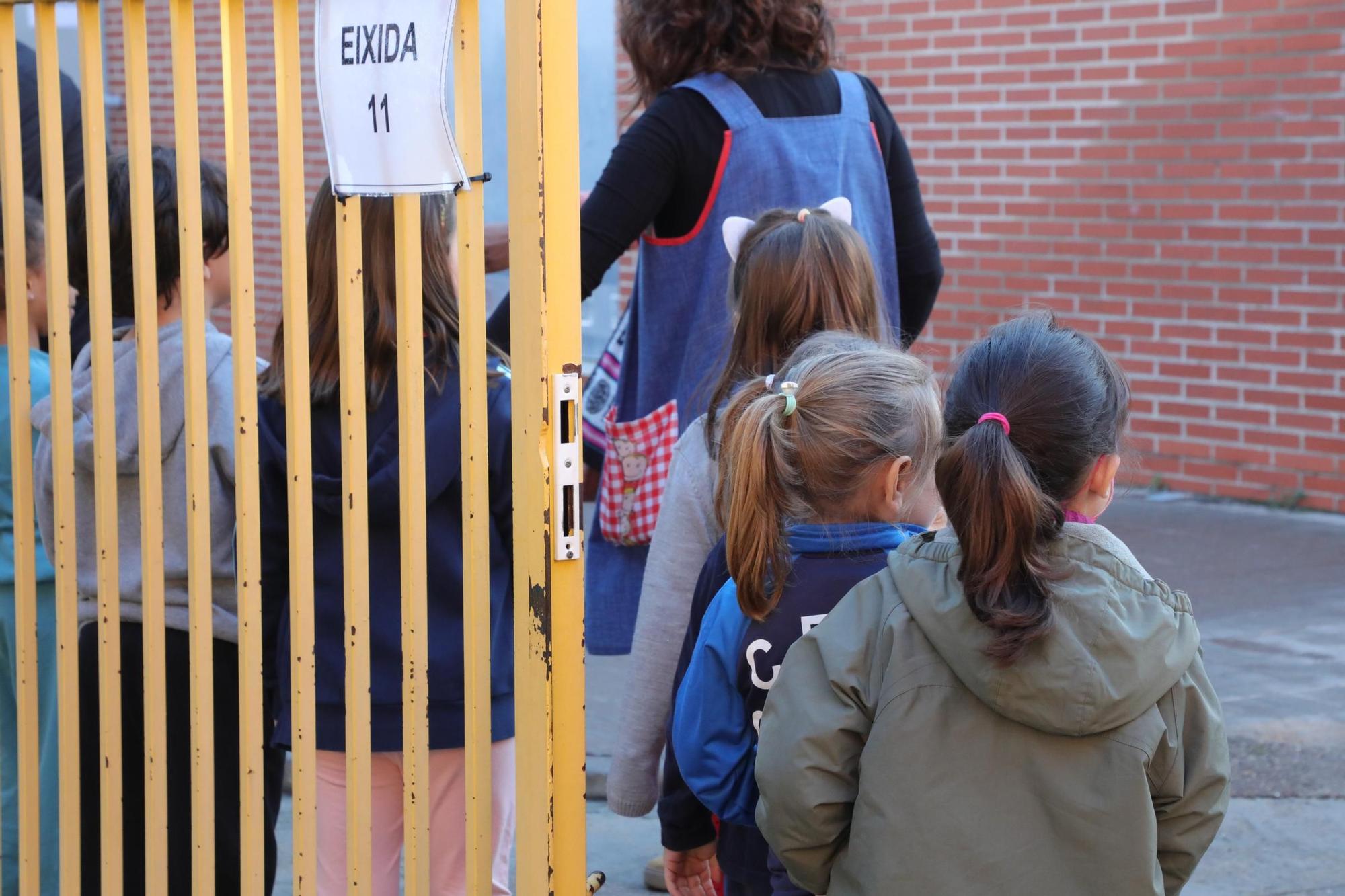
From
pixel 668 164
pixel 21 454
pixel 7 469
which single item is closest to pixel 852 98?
pixel 668 164

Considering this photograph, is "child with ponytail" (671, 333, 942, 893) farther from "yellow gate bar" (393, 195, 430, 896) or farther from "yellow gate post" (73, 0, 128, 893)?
"yellow gate post" (73, 0, 128, 893)

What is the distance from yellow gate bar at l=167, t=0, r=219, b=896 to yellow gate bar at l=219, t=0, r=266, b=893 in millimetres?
50

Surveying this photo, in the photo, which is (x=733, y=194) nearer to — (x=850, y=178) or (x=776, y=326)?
(x=850, y=178)

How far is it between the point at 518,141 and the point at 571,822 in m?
0.93

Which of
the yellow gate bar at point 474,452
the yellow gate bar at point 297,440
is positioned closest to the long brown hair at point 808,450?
the yellow gate bar at point 474,452

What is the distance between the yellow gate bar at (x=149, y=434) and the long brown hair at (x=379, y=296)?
0.22 m

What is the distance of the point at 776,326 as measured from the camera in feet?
8.46

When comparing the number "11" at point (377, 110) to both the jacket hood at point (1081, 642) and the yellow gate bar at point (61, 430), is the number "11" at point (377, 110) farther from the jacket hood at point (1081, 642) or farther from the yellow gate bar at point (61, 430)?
the jacket hood at point (1081, 642)

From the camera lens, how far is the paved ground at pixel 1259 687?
3.73 m

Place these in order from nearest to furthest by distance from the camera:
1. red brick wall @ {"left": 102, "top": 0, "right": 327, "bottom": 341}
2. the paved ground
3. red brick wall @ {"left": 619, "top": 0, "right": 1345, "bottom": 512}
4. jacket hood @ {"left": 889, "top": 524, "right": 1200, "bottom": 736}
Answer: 1. jacket hood @ {"left": 889, "top": 524, "right": 1200, "bottom": 736}
2. the paved ground
3. red brick wall @ {"left": 619, "top": 0, "right": 1345, "bottom": 512}
4. red brick wall @ {"left": 102, "top": 0, "right": 327, "bottom": 341}

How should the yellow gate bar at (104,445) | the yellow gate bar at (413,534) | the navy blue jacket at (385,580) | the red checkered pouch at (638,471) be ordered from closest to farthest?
the yellow gate bar at (413,534) < the yellow gate bar at (104,445) < the navy blue jacket at (385,580) < the red checkered pouch at (638,471)

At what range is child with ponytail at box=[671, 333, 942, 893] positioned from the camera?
7.02 ft

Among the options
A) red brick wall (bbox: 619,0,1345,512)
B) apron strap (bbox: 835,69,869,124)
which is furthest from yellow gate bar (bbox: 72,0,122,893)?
red brick wall (bbox: 619,0,1345,512)

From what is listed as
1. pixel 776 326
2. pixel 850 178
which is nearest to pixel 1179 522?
pixel 850 178
